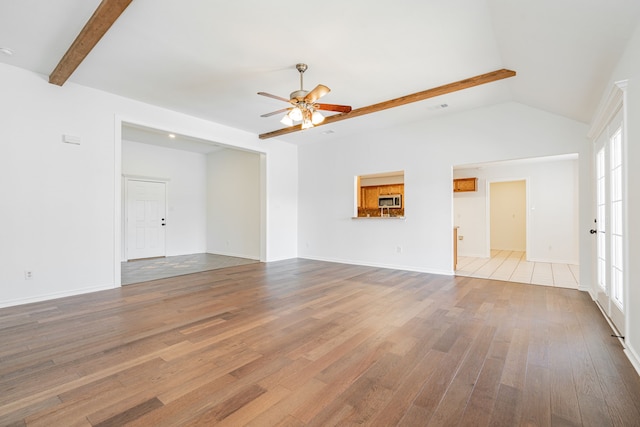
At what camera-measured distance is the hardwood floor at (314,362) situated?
164 cm

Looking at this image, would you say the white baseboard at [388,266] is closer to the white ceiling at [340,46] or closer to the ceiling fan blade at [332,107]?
the white ceiling at [340,46]

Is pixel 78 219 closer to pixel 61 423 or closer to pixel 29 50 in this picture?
pixel 29 50

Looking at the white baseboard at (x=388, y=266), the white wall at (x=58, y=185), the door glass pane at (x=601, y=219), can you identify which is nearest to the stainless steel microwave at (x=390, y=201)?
the white baseboard at (x=388, y=266)

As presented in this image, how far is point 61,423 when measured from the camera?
61.2 inches

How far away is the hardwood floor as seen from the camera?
164cm

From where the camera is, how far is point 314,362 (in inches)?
87.0

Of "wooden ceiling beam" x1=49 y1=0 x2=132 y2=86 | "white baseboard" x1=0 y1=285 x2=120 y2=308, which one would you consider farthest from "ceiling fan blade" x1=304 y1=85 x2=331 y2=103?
"white baseboard" x1=0 y1=285 x2=120 y2=308

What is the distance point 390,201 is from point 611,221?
19.3 feet

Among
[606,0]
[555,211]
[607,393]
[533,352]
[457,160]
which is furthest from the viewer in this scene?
[555,211]

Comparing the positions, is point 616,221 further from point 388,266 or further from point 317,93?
point 388,266

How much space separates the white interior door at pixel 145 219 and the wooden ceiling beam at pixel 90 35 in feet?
14.0

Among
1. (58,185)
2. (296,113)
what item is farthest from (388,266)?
(58,185)

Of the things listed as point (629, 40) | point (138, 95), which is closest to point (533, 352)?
point (629, 40)

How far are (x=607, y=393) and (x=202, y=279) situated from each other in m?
→ 5.08
